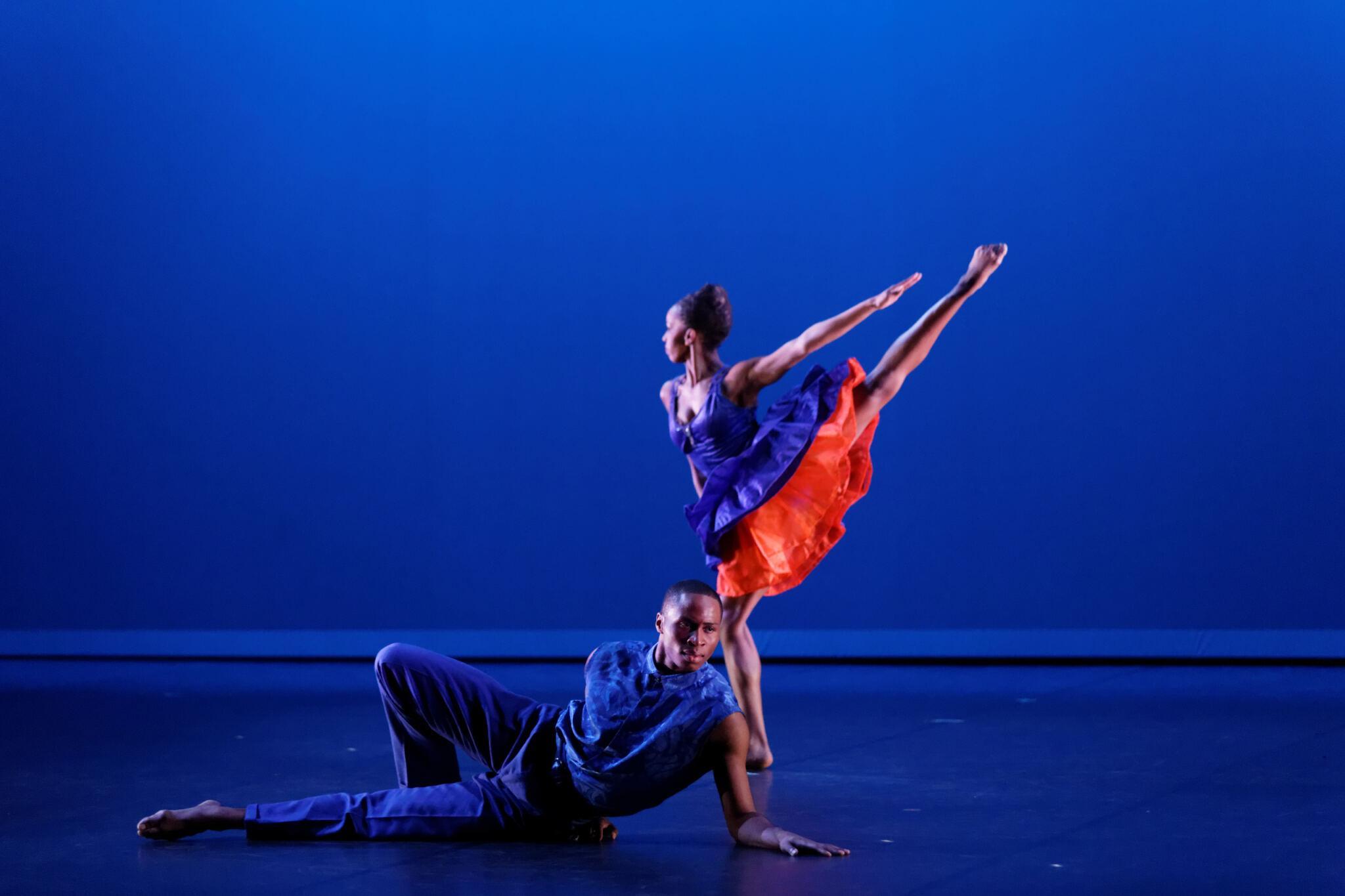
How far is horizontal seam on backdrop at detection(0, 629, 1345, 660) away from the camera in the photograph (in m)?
5.98

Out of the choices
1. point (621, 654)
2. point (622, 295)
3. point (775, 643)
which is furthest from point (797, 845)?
point (622, 295)

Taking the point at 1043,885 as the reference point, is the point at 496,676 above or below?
above

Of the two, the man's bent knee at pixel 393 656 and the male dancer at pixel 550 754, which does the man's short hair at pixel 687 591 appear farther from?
the man's bent knee at pixel 393 656

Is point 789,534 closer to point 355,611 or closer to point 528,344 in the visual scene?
point 528,344

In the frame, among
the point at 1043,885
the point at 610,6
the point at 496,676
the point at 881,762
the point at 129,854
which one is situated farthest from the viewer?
the point at 610,6

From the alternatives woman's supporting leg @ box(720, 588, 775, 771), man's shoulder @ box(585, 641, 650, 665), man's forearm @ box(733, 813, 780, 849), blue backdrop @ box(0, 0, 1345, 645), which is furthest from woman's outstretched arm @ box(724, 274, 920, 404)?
Result: blue backdrop @ box(0, 0, 1345, 645)

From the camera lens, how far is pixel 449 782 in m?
3.06

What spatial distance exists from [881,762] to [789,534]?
626 millimetres

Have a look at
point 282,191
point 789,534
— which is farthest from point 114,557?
point 789,534

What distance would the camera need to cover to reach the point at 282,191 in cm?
658

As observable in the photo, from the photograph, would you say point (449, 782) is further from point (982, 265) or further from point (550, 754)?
point (982, 265)

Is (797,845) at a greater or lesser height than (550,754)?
lesser

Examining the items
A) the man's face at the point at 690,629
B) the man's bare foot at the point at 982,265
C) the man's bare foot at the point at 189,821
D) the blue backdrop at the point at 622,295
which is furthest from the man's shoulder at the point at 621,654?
the blue backdrop at the point at 622,295

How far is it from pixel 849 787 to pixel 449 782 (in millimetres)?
975
